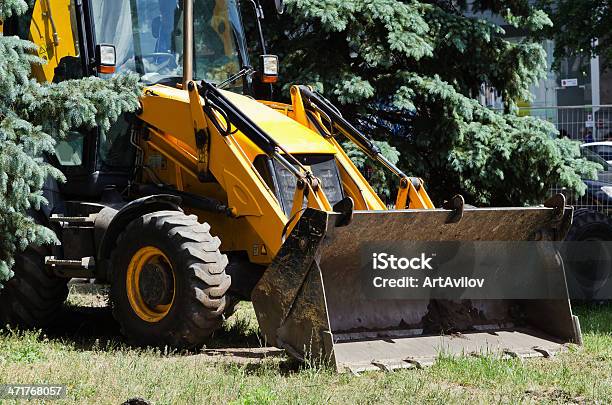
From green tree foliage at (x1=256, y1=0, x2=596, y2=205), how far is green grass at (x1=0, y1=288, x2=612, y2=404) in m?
4.51

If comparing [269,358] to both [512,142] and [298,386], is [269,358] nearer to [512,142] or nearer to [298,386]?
[298,386]

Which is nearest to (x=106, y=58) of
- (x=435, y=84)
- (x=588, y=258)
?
(x=435, y=84)

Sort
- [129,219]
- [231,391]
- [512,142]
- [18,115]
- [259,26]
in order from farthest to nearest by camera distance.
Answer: [512,142]
[259,26]
[129,219]
[18,115]
[231,391]

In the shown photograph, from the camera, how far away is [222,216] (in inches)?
328

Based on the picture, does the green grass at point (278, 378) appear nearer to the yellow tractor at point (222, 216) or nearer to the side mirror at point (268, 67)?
the yellow tractor at point (222, 216)

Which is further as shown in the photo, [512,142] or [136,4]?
[512,142]

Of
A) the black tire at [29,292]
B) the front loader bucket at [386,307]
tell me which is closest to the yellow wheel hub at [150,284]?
the front loader bucket at [386,307]

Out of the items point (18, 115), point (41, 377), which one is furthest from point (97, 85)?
point (41, 377)

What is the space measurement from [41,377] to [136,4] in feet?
12.4

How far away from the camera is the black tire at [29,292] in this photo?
855cm

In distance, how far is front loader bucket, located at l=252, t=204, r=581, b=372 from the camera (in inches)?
272

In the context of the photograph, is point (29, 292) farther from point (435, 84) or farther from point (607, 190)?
point (607, 190)

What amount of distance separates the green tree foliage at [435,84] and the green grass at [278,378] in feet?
14.8

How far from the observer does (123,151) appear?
9.02 metres
